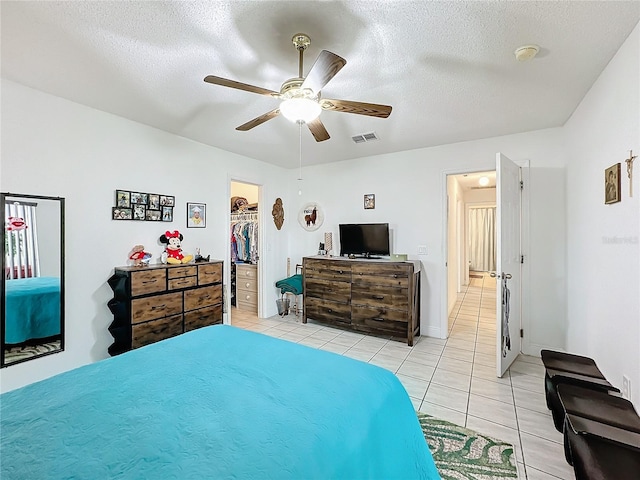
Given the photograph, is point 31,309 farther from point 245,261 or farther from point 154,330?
point 245,261

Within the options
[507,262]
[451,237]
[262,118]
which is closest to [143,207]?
[262,118]

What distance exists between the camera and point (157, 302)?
294 centimetres

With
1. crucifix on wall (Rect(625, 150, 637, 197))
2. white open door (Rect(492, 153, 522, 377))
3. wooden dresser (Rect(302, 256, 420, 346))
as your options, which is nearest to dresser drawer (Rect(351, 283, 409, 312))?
wooden dresser (Rect(302, 256, 420, 346))

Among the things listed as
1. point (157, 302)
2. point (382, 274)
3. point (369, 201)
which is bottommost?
point (157, 302)

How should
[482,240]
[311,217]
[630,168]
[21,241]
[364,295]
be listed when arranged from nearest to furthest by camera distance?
1. [630,168]
2. [21,241]
3. [364,295]
4. [311,217]
5. [482,240]

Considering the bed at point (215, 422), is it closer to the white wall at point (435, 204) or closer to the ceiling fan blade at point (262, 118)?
the ceiling fan blade at point (262, 118)

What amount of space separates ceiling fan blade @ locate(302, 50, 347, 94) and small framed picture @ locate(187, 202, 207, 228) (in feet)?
8.53

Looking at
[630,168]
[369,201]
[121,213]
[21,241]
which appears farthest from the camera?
[369,201]

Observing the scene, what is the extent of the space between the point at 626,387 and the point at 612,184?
131cm

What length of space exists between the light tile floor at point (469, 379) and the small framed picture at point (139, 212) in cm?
221

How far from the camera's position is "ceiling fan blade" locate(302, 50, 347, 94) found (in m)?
1.46

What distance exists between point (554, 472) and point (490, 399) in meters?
0.77

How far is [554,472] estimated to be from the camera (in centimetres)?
166

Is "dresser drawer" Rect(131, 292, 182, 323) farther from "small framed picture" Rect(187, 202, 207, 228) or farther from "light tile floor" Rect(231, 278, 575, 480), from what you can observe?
"light tile floor" Rect(231, 278, 575, 480)
